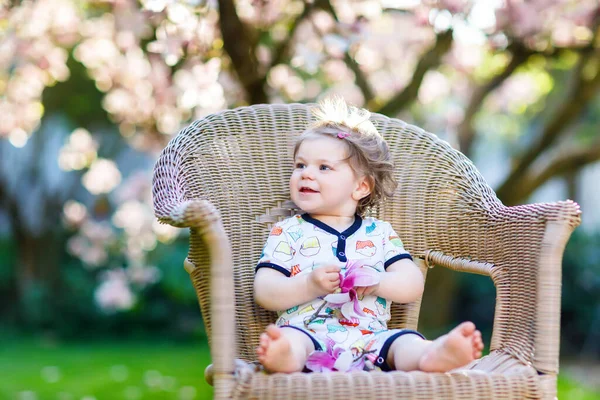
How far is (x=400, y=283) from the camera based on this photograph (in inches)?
80.7

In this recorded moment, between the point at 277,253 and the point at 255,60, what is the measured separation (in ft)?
4.57

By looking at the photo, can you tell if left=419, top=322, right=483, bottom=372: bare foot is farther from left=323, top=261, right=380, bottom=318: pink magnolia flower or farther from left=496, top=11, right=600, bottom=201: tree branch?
left=496, top=11, right=600, bottom=201: tree branch

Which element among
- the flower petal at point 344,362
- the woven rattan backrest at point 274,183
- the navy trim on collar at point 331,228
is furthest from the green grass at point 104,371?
the flower petal at point 344,362

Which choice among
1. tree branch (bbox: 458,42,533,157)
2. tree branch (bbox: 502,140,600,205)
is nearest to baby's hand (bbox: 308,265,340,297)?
tree branch (bbox: 458,42,533,157)

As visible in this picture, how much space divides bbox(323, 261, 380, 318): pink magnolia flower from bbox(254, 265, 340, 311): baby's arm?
0.05 m

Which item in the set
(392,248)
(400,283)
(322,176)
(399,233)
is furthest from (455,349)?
(399,233)

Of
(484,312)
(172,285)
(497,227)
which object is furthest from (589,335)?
(497,227)

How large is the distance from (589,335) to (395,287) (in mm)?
4278

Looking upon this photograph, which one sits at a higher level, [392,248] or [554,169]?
[554,169]

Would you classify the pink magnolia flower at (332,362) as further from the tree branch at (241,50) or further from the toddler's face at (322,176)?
the tree branch at (241,50)

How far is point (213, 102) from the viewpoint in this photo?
341 cm

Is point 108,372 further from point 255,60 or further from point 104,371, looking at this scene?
point 255,60

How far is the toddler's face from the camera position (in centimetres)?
211

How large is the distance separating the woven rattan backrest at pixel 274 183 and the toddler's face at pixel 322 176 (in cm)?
24
